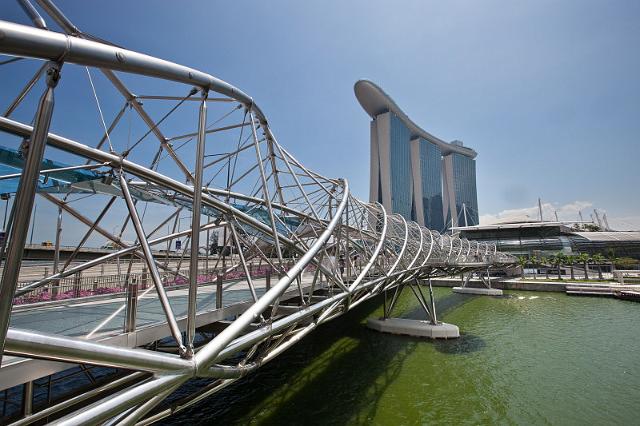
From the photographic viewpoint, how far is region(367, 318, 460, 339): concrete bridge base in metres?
23.1

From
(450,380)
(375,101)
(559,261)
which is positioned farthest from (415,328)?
(375,101)

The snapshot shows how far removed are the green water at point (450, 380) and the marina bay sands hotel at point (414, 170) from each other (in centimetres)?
10545

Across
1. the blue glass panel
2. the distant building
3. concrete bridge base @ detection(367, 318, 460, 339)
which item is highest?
the blue glass panel

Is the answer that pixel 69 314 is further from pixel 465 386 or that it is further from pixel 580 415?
pixel 580 415

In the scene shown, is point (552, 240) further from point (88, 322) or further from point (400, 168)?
point (88, 322)

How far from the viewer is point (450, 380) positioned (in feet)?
51.7

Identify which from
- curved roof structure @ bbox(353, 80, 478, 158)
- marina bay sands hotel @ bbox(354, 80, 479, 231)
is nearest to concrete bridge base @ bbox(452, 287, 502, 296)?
marina bay sands hotel @ bbox(354, 80, 479, 231)

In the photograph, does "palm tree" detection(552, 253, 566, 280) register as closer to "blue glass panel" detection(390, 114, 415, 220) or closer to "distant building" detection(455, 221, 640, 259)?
"distant building" detection(455, 221, 640, 259)

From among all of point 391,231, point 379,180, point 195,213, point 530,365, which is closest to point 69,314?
point 195,213

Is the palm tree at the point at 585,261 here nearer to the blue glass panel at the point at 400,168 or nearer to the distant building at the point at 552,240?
the distant building at the point at 552,240

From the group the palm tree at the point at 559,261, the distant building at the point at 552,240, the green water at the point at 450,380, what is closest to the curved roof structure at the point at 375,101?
the distant building at the point at 552,240

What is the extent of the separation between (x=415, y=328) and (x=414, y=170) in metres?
145

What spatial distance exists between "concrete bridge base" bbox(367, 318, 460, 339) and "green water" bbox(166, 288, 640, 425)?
656 mm

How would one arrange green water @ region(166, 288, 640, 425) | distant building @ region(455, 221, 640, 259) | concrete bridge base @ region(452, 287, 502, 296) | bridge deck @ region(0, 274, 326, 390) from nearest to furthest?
bridge deck @ region(0, 274, 326, 390) → green water @ region(166, 288, 640, 425) → concrete bridge base @ region(452, 287, 502, 296) → distant building @ region(455, 221, 640, 259)
